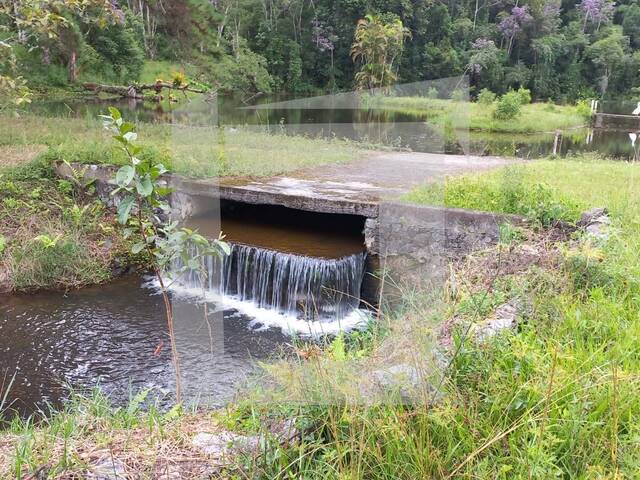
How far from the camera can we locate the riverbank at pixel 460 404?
70.1 inches

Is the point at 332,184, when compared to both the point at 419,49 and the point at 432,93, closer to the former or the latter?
the point at 432,93

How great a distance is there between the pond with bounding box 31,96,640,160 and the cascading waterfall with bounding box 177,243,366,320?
246 inches

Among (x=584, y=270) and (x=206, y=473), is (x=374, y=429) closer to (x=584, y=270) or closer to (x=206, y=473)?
(x=206, y=473)

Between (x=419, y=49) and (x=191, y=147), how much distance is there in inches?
524

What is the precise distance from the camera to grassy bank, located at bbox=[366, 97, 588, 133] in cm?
1485

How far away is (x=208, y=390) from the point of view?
12.5 feet

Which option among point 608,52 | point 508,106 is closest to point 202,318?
point 508,106

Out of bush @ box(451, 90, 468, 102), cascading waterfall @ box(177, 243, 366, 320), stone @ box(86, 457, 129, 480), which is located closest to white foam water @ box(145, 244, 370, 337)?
cascading waterfall @ box(177, 243, 366, 320)

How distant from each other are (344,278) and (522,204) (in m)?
1.77

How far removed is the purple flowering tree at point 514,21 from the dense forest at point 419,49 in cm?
4

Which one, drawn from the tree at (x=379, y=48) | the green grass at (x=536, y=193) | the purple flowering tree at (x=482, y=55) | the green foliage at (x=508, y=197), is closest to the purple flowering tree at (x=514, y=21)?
the purple flowering tree at (x=482, y=55)

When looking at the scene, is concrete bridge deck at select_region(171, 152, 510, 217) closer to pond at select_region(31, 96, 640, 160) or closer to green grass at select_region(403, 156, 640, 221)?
green grass at select_region(403, 156, 640, 221)

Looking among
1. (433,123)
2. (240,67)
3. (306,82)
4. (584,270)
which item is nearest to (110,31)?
(240,67)

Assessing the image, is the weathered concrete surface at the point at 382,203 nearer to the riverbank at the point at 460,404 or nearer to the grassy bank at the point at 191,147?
the grassy bank at the point at 191,147
